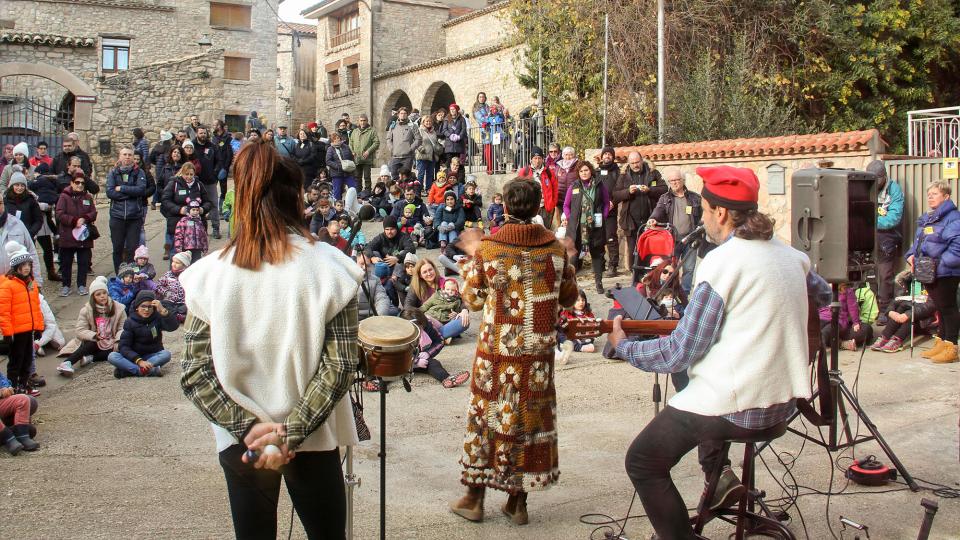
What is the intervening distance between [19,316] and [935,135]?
13.3 meters

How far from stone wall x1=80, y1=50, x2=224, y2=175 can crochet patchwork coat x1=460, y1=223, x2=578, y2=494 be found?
19138 millimetres

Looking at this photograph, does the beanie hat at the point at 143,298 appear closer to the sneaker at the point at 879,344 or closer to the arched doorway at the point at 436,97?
the sneaker at the point at 879,344

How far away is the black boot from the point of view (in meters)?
6.31

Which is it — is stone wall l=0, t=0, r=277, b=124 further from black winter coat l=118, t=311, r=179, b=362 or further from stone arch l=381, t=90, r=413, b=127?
black winter coat l=118, t=311, r=179, b=362

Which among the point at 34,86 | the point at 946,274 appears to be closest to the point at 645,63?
the point at 946,274

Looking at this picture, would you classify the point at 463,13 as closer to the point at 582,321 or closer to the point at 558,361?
the point at 558,361

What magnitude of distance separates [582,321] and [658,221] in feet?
24.3

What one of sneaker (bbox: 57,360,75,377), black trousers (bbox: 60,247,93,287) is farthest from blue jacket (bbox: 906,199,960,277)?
black trousers (bbox: 60,247,93,287)

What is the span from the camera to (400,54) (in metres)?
32.8

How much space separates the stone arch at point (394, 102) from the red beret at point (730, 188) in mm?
29160

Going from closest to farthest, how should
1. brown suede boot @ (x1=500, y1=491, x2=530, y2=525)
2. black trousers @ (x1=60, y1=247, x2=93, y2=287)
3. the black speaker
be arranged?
brown suede boot @ (x1=500, y1=491, x2=530, y2=525)
the black speaker
black trousers @ (x1=60, y1=247, x2=93, y2=287)

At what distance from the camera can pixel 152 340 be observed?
29.2 feet

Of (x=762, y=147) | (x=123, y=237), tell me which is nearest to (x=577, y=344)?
(x=762, y=147)

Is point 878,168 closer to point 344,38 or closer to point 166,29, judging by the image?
point 344,38
